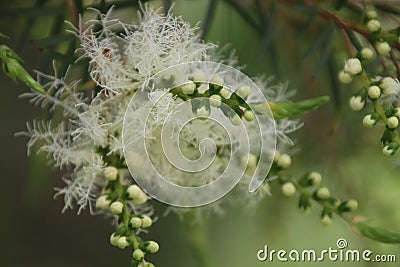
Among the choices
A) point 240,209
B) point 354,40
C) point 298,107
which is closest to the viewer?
point 298,107

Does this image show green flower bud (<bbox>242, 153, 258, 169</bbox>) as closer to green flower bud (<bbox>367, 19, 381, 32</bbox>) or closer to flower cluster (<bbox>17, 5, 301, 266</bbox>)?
flower cluster (<bbox>17, 5, 301, 266</bbox>)

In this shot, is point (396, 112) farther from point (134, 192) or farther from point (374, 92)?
point (134, 192)

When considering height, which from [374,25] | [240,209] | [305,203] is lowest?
[240,209]

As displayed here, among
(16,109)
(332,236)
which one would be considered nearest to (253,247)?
(332,236)

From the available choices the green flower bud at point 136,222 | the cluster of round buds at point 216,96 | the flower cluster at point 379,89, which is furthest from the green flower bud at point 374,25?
the green flower bud at point 136,222

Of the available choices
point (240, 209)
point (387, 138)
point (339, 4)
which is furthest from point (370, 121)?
point (240, 209)
